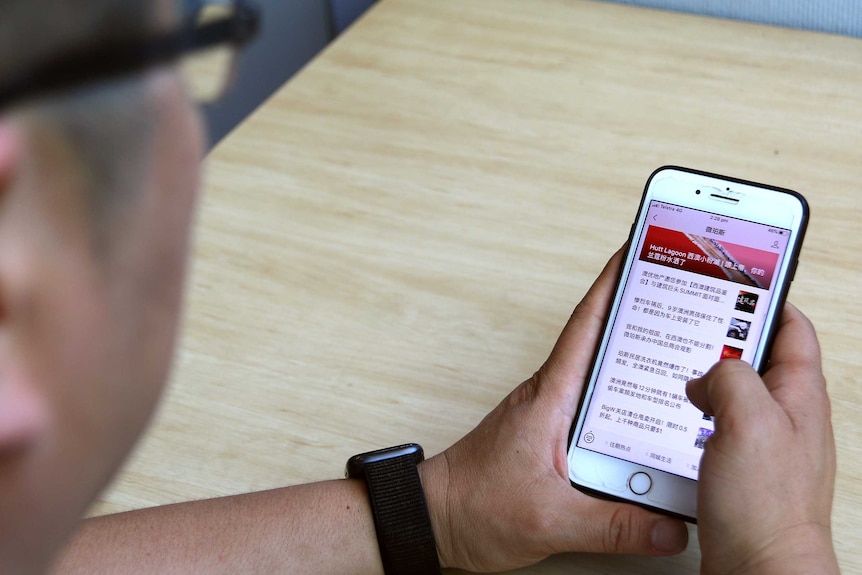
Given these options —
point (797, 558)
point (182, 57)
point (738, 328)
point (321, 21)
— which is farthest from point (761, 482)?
point (321, 21)

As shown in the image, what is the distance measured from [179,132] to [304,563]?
1.41ft

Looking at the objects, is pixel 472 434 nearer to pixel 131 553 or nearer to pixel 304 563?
pixel 304 563

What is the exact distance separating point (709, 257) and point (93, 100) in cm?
52

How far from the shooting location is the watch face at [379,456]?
62 centimetres

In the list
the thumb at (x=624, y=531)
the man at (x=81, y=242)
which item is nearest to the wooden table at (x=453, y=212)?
the thumb at (x=624, y=531)

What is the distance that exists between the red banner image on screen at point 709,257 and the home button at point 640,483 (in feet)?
0.52

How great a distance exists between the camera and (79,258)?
22cm

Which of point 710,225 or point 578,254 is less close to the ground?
point 710,225

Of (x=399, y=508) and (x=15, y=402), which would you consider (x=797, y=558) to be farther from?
(x=15, y=402)

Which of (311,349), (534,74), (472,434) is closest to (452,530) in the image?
(472,434)

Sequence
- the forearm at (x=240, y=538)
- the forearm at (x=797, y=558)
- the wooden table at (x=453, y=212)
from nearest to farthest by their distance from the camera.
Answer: the forearm at (x=797, y=558) → the forearm at (x=240, y=538) → the wooden table at (x=453, y=212)

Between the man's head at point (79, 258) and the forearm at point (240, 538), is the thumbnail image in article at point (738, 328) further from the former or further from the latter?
the man's head at point (79, 258)

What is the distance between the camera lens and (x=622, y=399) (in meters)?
0.62

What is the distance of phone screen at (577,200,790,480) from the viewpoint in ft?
1.98
